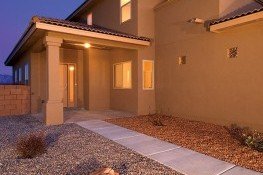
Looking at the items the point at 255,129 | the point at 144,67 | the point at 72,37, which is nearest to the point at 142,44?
the point at 144,67

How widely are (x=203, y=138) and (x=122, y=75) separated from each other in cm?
678

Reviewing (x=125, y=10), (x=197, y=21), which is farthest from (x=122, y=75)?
(x=197, y=21)

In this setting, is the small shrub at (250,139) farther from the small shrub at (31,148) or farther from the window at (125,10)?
the window at (125,10)

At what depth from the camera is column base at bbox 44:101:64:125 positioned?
8.59 meters

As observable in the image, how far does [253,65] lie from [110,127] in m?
5.03

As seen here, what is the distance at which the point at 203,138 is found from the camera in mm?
6539

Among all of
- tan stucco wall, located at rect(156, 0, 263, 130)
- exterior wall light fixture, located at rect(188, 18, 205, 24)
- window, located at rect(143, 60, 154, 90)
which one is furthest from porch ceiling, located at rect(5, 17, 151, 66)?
exterior wall light fixture, located at rect(188, 18, 205, 24)

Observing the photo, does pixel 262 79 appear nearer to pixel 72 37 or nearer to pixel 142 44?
pixel 142 44

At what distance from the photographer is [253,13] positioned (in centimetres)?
664

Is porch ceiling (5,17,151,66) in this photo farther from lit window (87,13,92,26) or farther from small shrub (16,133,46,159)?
lit window (87,13,92,26)

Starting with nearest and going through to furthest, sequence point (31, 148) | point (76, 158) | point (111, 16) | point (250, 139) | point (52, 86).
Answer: point (76, 158) → point (31, 148) → point (250, 139) → point (52, 86) → point (111, 16)

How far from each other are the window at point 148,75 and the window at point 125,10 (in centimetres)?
262

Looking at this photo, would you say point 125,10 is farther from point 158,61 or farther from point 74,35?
point 74,35

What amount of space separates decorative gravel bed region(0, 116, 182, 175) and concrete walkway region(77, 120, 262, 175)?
0.83 feet
